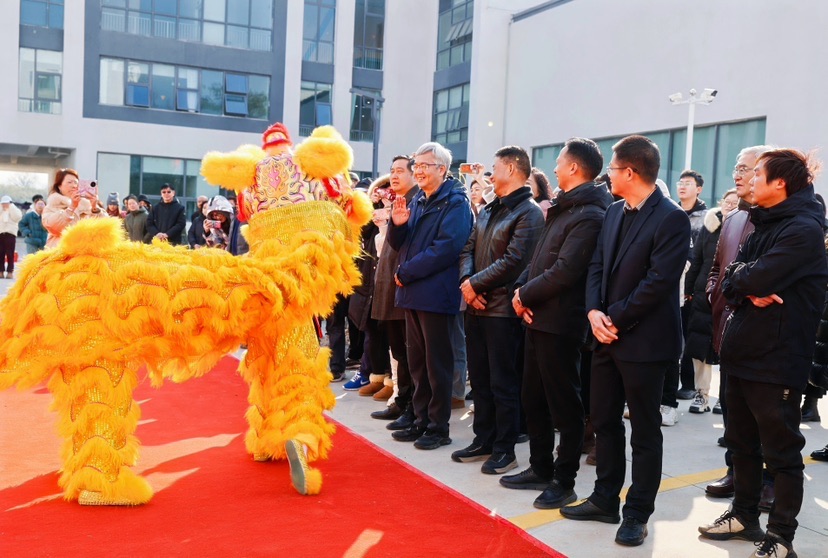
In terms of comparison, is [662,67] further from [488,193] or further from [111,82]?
→ [111,82]

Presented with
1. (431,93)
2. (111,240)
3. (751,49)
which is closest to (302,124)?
(431,93)

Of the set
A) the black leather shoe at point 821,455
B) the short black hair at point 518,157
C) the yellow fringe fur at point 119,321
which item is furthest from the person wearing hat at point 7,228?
the black leather shoe at point 821,455

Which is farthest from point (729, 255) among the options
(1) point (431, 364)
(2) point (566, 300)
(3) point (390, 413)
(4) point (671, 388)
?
(3) point (390, 413)

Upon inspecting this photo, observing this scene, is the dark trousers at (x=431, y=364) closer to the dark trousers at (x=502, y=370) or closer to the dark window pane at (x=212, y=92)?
the dark trousers at (x=502, y=370)

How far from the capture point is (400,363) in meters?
6.48

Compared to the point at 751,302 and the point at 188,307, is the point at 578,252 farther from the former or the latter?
the point at 188,307

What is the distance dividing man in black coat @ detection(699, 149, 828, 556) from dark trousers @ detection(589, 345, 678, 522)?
42cm

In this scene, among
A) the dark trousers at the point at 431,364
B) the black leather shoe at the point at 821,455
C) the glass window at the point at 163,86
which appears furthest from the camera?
the glass window at the point at 163,86

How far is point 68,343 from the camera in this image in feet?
13.3

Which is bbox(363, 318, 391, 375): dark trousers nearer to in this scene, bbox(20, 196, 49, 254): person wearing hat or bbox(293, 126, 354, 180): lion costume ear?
bbox(293, 126, 354, 180): lion costume ear

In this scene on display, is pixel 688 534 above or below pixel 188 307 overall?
below

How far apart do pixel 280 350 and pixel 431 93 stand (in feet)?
87.2

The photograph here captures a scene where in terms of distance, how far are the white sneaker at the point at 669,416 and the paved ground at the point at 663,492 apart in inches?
2.4

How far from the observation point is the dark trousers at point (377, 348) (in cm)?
727
